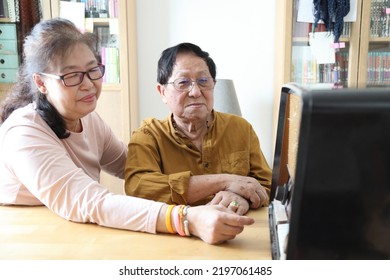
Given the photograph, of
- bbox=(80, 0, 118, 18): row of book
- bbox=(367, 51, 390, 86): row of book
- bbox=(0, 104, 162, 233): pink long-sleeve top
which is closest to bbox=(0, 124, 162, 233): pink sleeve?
bbox=(0, 104, 162, 233): pink long-sleeve top

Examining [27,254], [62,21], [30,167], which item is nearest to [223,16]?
[62,21]

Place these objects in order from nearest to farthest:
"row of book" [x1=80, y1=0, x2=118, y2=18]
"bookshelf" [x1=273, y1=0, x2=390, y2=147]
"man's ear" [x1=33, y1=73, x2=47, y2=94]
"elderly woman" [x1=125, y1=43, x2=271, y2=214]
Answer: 1. "man's ear" [x1=33, y1=73, x2=47, y2=94]
2. "elderly woman" [x1=125, y1=43, x2=271, y2=214]
3. "bookshelf" [x1=273, y1=0, x2=390, y2=147]
4. "row of book" [x1=80, y1=0, x2=118, y2=18]

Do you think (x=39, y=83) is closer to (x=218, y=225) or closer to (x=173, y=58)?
(x=173, y=58)

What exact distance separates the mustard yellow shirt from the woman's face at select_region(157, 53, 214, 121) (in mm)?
66

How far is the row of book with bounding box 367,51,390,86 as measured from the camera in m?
2.59

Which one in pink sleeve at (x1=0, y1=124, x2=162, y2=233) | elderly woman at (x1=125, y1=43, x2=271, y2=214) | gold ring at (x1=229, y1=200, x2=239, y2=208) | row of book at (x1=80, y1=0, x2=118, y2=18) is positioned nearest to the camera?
pink sleeve at (x1=0, y1=124, x2=162, y2=233)

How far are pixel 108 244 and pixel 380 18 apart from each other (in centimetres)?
253

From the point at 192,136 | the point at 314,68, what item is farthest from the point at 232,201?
the point at 314,68

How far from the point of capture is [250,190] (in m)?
1.03

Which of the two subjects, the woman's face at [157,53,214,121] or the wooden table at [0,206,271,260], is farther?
the woman's face at [157,53,214,121]

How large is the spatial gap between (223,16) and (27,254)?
2465 millimetres

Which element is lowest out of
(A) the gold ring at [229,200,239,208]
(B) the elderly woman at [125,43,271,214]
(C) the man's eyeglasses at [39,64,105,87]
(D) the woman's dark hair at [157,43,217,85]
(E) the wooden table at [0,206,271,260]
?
(E) the wooden table at [0,206,271,260]

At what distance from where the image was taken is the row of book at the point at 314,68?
8.57 feet

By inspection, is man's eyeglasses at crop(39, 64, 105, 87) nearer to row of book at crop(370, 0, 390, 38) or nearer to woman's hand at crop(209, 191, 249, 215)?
woman's hand at crop(209, 191, 249, 215)
